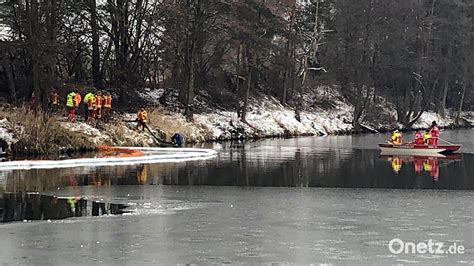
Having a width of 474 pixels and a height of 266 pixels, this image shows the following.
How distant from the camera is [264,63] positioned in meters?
56.3

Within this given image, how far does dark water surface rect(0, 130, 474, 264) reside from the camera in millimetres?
11570

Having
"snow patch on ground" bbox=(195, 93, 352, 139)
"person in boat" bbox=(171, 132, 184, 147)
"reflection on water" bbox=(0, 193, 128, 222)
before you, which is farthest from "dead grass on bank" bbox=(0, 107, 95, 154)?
"snow patch on ground" bbox=(195, 93, 352, 139)

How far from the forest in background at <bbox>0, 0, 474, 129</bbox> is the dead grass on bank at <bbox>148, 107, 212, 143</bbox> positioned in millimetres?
1972

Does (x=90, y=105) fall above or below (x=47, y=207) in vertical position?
above

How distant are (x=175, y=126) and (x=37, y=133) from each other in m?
12.9

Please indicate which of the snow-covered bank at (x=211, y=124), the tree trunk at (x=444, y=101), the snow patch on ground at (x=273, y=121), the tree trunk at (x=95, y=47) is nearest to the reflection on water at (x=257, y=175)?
the snow-covered bank at (x=211, y=124)

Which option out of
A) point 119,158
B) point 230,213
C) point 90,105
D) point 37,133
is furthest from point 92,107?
point 230,213

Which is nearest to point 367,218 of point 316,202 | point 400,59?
point 316,202

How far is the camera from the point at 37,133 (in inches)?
1244

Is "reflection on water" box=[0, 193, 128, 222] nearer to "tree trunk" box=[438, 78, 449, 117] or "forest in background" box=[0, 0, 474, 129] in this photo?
"forest in background" box=[0, 0, 474, 129]

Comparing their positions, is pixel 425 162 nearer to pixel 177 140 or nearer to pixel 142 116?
pixel 177 140

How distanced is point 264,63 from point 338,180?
3332cm

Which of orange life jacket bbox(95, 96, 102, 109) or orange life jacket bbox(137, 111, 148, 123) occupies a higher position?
orange life jacket bbox(95, 96, 102, 109)

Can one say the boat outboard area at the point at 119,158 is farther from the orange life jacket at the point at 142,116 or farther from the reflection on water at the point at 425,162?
the reflection on water at the point at 425,162
